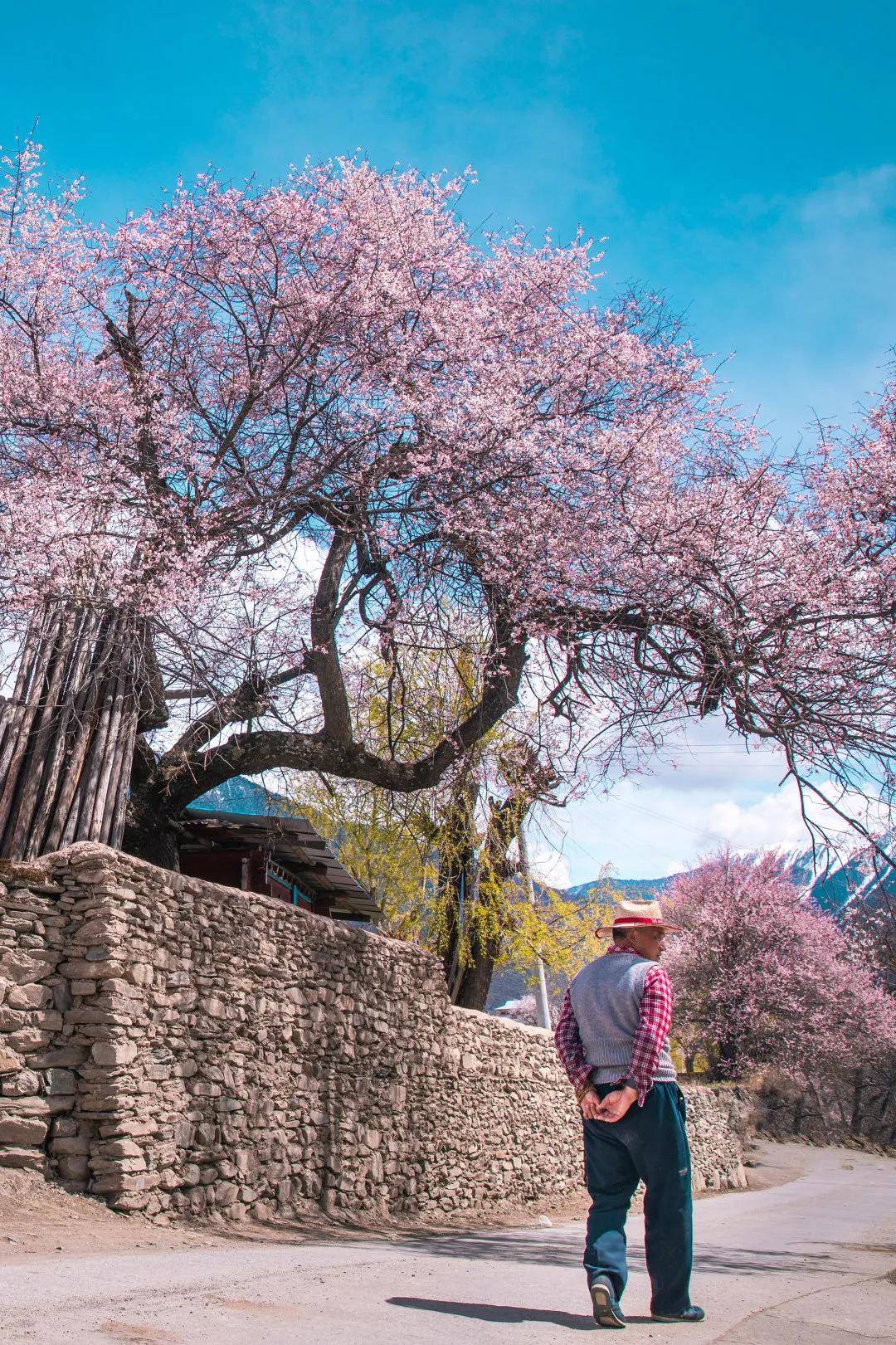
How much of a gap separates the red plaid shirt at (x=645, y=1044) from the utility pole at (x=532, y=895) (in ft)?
36.9

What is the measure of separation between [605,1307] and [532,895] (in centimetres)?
1543

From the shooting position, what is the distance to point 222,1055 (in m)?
7.93

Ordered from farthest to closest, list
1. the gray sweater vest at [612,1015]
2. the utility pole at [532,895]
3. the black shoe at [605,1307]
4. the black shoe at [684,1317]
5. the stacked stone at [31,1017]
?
the utility pole at [532,895] < the stacked stone at [31,1017] < the gray sweater vest at [612,1015] < the black shoe at [684,1317] < the black shoe at [605,1307]

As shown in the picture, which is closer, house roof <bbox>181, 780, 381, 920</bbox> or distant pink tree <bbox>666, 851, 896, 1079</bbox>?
house roof <bbox>181, 780, 381, 920</bbox>

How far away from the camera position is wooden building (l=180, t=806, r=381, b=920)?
11.9 m

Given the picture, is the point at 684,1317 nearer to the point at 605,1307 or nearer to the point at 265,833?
the point at 605,1307

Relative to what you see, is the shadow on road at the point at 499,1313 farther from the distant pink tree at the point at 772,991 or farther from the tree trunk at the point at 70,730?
the distant pink tree at the point at 772,991

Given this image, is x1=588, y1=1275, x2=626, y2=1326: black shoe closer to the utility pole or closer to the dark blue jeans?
the dark blue jeans

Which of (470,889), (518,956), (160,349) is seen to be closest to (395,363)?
(160,349)

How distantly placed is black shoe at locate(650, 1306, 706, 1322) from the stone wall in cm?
423

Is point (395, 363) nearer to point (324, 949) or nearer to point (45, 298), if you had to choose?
point (45, 298)

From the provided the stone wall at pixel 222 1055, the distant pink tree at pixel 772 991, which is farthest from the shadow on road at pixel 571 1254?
the distant pink tree at pixel 772 991

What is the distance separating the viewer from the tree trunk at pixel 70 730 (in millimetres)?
8008

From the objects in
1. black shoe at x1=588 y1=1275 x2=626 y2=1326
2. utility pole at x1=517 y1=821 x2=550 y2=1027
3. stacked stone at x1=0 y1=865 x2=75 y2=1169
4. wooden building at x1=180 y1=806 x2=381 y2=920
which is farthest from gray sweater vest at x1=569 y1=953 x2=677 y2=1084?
utility pole at x1=517 y1=821 x2=550 y2=1027
